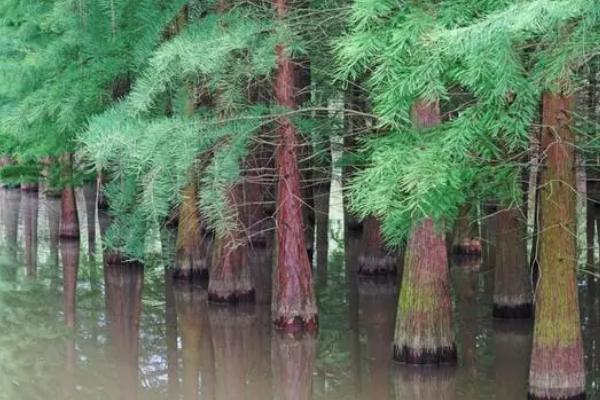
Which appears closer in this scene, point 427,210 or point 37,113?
point 427,210

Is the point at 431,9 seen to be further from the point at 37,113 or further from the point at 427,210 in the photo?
the point at 37,113

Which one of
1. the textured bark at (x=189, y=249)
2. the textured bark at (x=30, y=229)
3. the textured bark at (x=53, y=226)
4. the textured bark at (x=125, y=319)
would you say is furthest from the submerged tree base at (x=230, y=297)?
the textured bark at (x=53, y=226)

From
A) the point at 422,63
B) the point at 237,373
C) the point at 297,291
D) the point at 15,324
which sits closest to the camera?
the point at 422,63

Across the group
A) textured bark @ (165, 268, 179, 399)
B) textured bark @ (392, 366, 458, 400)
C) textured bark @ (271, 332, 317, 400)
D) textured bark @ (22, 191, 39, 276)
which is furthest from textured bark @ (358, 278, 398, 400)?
textured bark @ (22, 191, 39, 276)

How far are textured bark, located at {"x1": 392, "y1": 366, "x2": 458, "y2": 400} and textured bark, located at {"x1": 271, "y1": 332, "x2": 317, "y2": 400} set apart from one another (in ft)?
3.56

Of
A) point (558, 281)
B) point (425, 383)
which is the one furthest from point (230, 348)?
point (558, 281)

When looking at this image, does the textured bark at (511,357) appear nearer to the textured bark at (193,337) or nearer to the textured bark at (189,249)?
the textured bark at (193,337)

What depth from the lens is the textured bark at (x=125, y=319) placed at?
11812 mm

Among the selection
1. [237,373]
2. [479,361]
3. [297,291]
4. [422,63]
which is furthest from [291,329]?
[422,63]

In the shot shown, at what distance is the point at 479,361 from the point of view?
12281 mm

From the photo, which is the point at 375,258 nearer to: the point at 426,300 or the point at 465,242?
the point at 465,242

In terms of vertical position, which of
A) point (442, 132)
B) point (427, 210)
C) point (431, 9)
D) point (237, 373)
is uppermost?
point (431, 9)

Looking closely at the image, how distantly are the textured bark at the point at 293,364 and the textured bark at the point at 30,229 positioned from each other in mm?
8299

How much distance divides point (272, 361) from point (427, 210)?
4.38 meters
